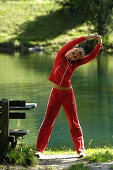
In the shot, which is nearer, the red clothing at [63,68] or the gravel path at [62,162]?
the gravel path at [62,162]

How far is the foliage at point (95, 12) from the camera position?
177 feet

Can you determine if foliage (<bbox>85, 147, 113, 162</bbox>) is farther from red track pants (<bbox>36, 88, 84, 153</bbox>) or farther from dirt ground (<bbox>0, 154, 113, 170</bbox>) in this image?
red track pants (<bbox>36, 88, 84, 153</bbox>)

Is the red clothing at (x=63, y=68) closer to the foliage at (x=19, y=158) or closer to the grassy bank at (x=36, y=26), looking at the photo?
the foliage at (x=19, y=158)

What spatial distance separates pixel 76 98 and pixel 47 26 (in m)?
58.7

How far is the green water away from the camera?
10.1m

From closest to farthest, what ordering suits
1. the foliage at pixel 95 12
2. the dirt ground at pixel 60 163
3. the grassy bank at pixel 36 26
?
the dirt ground at pixel 60 163 < the foliage at pixel 95 12 < the grassy bank at pixel 36 26

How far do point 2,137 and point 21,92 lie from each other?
41.6ft

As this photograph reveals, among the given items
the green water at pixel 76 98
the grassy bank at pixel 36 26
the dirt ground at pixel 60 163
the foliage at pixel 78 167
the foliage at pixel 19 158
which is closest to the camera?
the foliage at pixel 78 167

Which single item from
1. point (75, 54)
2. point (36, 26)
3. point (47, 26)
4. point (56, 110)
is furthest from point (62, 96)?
point (36, 26)

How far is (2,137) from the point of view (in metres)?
5.86

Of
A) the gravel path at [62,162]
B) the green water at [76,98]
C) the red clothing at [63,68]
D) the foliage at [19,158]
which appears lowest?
the green water at [76,98]

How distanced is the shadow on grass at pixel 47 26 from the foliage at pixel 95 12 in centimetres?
138

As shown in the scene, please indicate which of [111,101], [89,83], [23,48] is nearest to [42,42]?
[23,48]

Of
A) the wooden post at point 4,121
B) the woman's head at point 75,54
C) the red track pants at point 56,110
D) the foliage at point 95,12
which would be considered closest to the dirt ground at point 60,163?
the red track pants at point 56,110
